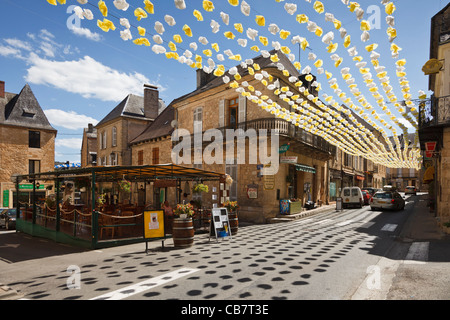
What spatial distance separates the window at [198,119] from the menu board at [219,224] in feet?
36.2

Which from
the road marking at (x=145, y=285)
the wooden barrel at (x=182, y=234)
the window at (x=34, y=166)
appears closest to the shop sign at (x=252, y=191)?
the wooden barrel at (x=182, y=234)

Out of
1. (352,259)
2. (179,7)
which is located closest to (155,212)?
(352,259)

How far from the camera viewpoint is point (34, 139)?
27.7 metres

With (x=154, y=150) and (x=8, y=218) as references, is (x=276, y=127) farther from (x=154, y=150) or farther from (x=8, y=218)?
(x=8, y=218)

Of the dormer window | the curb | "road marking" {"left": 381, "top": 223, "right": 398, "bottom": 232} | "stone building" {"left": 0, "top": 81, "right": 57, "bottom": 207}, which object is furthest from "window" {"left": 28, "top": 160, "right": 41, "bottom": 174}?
"road marking" {"left": 381, "top": 223, "right": 398, "bottom": 232}

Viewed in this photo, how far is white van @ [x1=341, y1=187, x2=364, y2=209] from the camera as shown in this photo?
22.3 meters

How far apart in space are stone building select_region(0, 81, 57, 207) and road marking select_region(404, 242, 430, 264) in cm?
2740

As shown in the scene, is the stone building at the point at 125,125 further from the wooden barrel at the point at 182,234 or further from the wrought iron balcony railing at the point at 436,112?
the wrought iron balcony railing at the point at 436,112

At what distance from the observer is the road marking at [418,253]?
272 inches

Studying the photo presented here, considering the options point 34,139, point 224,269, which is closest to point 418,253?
point 224,269

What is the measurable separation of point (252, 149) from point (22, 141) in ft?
72.6

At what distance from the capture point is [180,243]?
9062 millimetres

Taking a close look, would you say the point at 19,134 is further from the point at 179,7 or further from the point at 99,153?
the point at 179,7
